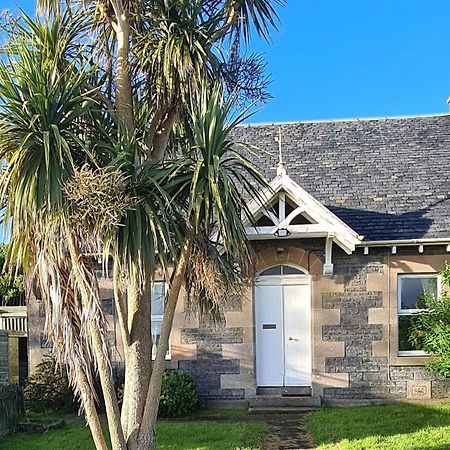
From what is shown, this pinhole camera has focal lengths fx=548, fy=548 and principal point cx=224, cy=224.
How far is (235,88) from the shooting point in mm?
6562

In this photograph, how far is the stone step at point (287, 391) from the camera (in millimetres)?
10975

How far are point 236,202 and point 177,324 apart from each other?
6226 mm

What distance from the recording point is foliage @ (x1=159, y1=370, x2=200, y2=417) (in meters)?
10.1

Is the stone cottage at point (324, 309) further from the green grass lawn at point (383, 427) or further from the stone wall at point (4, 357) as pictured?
the stone wall at point (4, 357)

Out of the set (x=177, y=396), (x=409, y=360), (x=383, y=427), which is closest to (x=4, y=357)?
(x=177, y=396)

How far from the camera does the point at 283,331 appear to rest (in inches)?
449

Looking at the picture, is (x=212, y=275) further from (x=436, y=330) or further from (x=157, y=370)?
(x=436, y=330)

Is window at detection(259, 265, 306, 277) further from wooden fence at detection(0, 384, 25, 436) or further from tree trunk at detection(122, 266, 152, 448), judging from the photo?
tree trunk at detection(122, 266, 152, 448)

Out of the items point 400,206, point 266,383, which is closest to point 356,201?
point 400,206

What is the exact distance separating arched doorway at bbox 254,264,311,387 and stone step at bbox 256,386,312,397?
85mm

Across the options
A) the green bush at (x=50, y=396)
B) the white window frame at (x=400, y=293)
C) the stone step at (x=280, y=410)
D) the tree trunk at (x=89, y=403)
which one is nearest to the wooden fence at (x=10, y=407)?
the green bush at (x=50, y=396)

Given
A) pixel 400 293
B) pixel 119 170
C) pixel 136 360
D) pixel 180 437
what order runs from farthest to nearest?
pixel 400 293 → pixel 180 437 → pixel 136 360 → pixel 119 170

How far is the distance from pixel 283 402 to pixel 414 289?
11.5ft

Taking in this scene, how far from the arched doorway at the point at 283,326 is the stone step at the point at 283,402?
66cm
